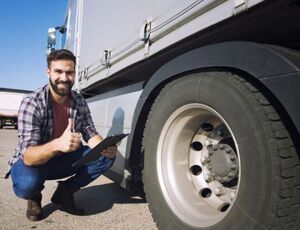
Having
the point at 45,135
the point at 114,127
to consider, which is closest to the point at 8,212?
the point at 45,135

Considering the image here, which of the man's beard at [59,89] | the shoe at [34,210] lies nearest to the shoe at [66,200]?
the shoe at [34,210]

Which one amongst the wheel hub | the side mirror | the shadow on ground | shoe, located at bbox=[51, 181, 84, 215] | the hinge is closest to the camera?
the hinge

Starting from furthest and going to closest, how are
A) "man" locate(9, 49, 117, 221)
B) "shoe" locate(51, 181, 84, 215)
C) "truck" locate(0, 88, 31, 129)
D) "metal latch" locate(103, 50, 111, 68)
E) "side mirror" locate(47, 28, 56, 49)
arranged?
"truck" locate(0, 88, 31, 129) < "side mirror" locate(47, 28, 56, 49) < "metal latch" locate(103, 50, 111, 68) < "shoe" locate(51, 181, 84, 215) < "man" locate(9, 49, 117, 221)

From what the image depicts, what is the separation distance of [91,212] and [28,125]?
33.7 inches

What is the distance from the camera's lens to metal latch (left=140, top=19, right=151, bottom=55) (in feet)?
7.99

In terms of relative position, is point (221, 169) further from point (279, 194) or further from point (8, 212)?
→ point (8, 212)

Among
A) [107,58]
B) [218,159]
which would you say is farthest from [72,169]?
[218,159]

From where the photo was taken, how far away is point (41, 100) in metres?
2.80

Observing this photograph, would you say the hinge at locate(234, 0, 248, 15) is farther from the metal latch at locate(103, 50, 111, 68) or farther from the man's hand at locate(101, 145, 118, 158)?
the metal latch at locate(103, 50, 111, 68)

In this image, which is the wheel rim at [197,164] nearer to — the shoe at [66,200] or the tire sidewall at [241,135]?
the tire sidewall at [241,135]

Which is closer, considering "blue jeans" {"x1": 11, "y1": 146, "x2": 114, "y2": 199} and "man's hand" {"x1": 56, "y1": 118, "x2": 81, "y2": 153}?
"man's hand" {"x1": 56, "y1": 118, "x2": 81, "y2": 153}

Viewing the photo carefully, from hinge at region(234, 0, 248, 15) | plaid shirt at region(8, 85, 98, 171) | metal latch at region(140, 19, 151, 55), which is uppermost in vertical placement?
metal latch at region(140, 19, 151, 55)

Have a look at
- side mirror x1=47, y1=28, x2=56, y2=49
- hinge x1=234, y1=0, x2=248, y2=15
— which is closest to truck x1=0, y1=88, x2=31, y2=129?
side mirror x1=47, y1=28, x2=56, y2=49

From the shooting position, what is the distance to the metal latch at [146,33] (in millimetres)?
2435
